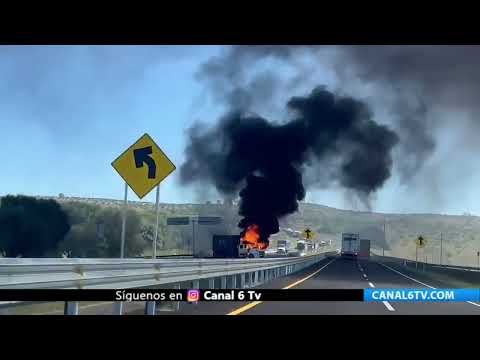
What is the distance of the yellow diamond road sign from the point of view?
6246 millimetres

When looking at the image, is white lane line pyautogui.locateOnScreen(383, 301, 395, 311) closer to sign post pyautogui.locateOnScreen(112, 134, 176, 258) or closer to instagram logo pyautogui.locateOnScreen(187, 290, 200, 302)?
instagram logo pyautogui.locateOnScreen(187, 290, 200, 302)

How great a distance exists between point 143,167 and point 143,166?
2cm

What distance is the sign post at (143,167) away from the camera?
625 cm

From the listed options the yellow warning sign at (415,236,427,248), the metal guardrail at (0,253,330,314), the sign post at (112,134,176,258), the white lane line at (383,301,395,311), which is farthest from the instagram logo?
the yellow warning sign at (415,236,427,248)

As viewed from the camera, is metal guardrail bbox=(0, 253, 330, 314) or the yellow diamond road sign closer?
metal guardrail bbox=(0, 253, 330, 314)

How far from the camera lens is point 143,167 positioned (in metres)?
6.41

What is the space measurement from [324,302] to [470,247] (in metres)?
3.02

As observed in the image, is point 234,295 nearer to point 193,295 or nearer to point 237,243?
point 193,295
